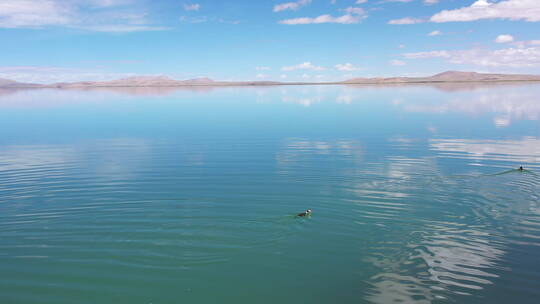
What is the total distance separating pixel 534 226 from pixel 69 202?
20625 mm

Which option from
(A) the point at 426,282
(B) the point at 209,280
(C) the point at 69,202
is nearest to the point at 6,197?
(C) the point at 69,202

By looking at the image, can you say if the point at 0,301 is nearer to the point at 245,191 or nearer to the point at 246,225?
the point at 246,225

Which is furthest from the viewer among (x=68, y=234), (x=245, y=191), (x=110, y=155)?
(x=110, y=155)

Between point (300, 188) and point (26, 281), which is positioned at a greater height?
point (300, 188)

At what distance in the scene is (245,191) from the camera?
18.4 metres

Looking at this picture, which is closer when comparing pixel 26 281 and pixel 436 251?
pixel 26 281

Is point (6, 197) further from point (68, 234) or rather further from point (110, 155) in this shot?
point (110, 155)

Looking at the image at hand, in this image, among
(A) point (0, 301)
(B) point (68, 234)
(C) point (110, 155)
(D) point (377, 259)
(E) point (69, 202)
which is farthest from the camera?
(C) point (110, 155)

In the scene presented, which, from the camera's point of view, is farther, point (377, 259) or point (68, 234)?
point (68, 234)

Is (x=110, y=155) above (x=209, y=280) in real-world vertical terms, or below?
above

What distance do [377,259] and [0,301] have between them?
11382 mm

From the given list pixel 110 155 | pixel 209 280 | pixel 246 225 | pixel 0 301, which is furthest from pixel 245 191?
pixel 110 155

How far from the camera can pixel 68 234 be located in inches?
534

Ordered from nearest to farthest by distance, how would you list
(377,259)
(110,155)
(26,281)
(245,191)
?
1. (26,281)
2. (377,259)
3. (245,191)
4. (110,155)
